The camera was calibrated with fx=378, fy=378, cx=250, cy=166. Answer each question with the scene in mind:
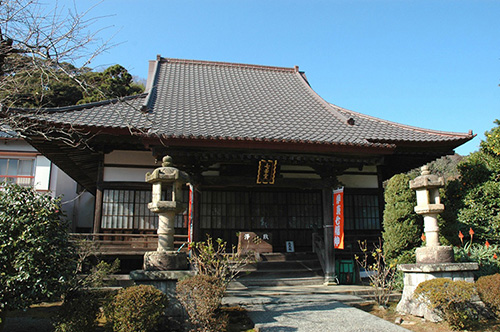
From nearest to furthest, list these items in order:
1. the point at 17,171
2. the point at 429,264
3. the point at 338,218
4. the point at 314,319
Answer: the point at 314,319, the point at 429,264, the point at 338,218, the point at 17,171

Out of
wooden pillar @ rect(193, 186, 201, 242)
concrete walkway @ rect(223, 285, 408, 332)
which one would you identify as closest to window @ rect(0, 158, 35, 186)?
wooden pillar @ rect(193, 186, 201, 242)

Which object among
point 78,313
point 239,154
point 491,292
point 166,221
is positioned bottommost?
point 78,313

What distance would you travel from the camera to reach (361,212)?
11.9 m

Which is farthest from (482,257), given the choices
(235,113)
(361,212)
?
(235,113)

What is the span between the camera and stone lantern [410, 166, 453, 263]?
706 centimetres

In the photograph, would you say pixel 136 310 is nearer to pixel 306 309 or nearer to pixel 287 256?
pixel 306 309

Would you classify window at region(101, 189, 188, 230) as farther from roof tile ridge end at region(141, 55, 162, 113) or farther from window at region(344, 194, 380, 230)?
window at region(344, 194, 380, 230)

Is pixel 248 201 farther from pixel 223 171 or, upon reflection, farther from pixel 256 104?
pixel 256 104

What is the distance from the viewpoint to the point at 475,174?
375 inches

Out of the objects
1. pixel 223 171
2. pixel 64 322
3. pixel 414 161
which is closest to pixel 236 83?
pixel 223 171

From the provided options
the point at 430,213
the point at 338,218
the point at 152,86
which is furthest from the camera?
the point at 152,86

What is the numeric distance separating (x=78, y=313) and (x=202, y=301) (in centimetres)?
175

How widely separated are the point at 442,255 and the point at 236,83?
33.1 ft

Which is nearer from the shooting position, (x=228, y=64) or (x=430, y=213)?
(x=430, y=213)
